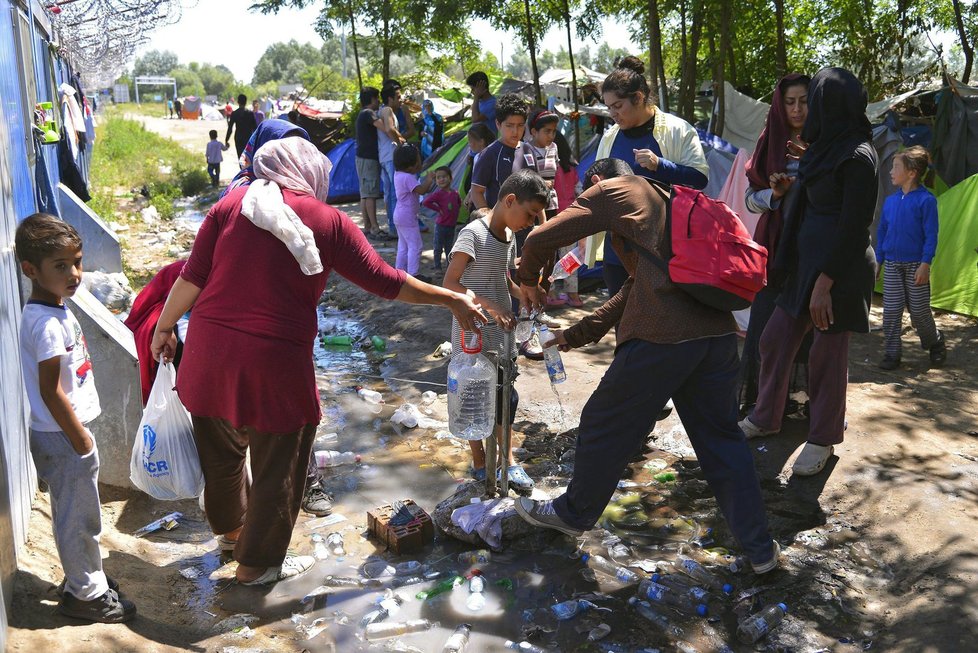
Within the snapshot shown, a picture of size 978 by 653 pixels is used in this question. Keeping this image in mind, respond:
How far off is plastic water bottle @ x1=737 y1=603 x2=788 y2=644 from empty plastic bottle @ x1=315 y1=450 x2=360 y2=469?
7.98 feet

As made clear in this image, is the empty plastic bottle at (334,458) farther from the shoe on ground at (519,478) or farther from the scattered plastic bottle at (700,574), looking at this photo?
the scattered plastic bottle at (700,574)

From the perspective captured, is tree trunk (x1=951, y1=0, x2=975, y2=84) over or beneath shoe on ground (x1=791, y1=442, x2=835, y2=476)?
over

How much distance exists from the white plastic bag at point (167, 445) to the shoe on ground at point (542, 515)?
4.49 ft

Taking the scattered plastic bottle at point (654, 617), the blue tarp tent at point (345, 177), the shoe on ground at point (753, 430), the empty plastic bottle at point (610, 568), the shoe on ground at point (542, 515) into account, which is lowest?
the scattered plastic bottle at point (654, 617)

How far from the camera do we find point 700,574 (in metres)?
3.50

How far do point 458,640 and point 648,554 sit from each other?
3.49 ft

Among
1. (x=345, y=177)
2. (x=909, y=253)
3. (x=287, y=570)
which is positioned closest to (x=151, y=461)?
(x=287, y=570)

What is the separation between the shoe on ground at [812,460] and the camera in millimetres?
4242

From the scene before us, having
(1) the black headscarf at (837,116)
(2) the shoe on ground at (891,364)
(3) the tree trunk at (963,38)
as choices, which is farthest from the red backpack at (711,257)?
(3) the tree trunk at (963,38)

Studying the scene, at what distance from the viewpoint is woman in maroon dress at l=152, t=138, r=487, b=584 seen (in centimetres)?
304

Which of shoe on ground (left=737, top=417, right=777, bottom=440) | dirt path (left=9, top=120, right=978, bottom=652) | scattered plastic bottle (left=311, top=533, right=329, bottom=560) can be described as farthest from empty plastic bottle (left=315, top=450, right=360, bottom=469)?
shoe on ground (left=737, top=417, right=777, bottom=440)

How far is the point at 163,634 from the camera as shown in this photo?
3.02 metres

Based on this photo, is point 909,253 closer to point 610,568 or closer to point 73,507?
point 610,568

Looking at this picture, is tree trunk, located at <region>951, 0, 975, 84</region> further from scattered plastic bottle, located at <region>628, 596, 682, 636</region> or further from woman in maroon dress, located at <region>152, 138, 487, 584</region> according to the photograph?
scattered plastic bottle, located at <region>628, 596, 682, 636</region>
